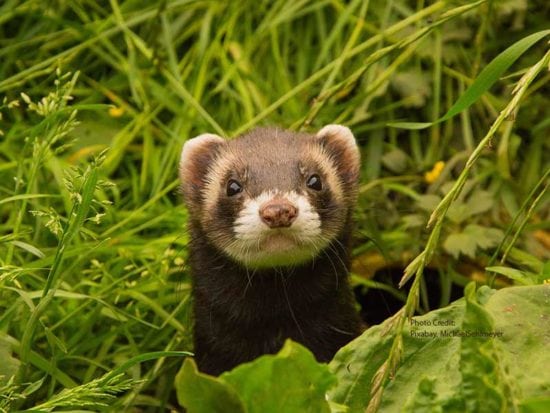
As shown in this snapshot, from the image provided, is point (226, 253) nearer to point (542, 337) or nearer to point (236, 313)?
point (236, 313)

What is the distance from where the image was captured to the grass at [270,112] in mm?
4098

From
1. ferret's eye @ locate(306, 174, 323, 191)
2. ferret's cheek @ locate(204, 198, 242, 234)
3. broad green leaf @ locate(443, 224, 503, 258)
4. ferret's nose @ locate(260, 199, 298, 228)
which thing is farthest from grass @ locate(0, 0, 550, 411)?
ferret's nose @ locate(260, 199, 298, 228)

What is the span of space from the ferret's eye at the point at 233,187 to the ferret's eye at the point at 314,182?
0.21 metres

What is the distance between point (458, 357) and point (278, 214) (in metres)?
0.66

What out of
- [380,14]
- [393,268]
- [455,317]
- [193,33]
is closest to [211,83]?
[193,33]

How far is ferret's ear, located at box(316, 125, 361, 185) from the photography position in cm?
359

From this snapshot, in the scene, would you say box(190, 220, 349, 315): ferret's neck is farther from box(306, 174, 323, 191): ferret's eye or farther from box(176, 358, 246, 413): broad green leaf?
box(176, 358, 246, 413): broad green leaf

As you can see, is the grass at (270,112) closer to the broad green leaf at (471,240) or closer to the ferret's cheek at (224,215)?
the broad green leaf at (471,240)

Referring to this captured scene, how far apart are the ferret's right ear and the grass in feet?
1.30

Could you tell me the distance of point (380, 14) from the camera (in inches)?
182

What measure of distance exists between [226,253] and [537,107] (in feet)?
6.09

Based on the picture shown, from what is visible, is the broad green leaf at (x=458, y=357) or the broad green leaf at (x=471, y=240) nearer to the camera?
the broad green leaf at (x=458, y=357)

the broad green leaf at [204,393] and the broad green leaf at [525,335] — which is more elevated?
the broad green leaf at [204,393]

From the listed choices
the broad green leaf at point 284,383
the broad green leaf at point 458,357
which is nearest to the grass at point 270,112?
the broad green leaf at point 458,357
